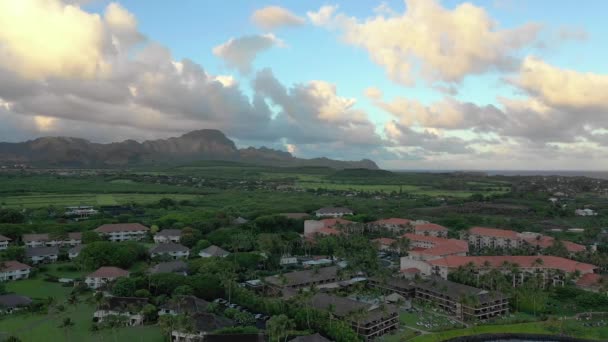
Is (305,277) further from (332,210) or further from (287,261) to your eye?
(332,210)

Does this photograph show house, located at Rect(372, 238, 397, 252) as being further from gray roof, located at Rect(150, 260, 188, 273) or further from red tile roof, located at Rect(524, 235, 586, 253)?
gray roof, located at Rect(150, 260, 188, 273)

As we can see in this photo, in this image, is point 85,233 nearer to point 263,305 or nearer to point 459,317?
point 263,305

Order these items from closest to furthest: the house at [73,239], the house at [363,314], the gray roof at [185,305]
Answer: the house at [363,314] → the gray roof at [185,305] → the house at [73,239]


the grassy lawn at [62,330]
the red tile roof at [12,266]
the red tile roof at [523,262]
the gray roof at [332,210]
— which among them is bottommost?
the grassy lawn at [62,330]

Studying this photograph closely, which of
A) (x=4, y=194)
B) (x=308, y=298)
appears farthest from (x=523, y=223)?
(x=4, y=194)

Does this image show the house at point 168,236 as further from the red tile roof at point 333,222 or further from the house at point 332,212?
the house at point 332,212

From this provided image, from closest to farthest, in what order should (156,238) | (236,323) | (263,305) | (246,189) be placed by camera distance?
(236,323), (263,305), (156,238), (246,189)

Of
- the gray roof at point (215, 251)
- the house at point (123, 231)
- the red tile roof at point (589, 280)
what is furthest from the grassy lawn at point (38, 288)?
the red tile roof at point (589, 280)

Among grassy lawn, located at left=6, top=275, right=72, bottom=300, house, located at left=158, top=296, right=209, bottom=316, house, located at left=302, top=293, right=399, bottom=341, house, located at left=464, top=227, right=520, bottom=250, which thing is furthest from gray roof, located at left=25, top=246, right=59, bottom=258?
house, located at left=464, top=227, right=520, bottom=250
